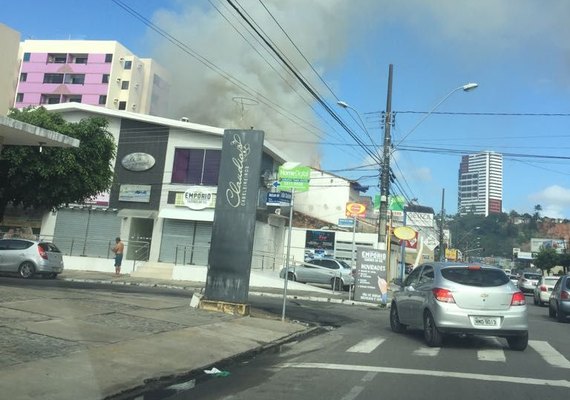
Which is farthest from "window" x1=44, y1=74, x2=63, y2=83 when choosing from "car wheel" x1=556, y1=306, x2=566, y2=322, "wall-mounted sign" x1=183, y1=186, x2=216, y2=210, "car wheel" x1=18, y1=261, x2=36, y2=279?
"car wheel" x1=556, y1=306, x2=566, y2=322

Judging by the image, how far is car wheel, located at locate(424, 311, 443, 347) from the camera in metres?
9.83

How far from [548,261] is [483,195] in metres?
11.8

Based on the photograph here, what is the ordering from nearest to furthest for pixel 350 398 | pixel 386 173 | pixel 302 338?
pixel 350 398
pixel 302 338
pixel 386 173

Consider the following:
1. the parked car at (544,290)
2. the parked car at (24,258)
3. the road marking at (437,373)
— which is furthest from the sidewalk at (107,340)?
the parked car at (544,290)

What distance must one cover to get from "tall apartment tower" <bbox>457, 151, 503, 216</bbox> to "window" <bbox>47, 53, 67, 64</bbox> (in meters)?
54.8

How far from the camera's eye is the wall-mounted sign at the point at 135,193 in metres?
28.8

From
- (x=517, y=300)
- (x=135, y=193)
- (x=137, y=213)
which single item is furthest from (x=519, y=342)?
(x=135, y=193)

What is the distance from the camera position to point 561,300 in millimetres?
16734

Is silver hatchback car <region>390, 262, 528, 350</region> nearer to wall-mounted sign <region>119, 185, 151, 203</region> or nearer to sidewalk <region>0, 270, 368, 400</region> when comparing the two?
sidewalk <region>0, 270, 368, 400</region>

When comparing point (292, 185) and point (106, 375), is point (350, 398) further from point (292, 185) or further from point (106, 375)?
point (292, 185)

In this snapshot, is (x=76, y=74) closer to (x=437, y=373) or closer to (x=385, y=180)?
(x=385, y=180)

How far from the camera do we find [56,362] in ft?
22.2

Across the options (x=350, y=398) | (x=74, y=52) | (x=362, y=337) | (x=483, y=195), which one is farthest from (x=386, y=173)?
(x=74, y=52)

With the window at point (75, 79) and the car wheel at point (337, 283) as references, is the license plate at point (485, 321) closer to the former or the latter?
the car wheel at point (337, 283)
